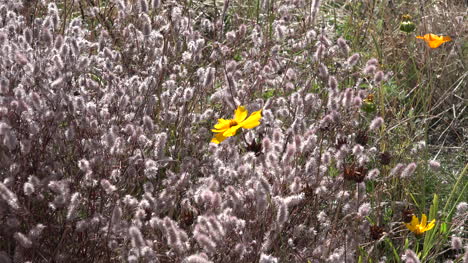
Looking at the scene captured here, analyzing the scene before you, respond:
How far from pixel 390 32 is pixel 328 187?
2215mm

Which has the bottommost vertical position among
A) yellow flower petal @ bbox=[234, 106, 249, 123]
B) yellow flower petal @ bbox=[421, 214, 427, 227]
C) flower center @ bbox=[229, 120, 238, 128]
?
yellow flower petal @ bbox=[421, 214, 427, 227]

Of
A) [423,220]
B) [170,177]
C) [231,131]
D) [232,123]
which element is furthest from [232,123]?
[423,220]

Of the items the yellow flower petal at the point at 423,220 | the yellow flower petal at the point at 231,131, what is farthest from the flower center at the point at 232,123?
the yellow flower petal at the point at 423,220

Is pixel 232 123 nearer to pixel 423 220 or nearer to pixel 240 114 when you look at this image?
pixel 240 114

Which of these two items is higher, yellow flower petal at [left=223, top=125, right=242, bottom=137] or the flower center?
yellow flower petal at [left=223, top=125, right=242, bottom=137]

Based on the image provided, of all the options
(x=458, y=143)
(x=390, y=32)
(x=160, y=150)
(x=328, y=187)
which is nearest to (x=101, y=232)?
(x=160, y=150)

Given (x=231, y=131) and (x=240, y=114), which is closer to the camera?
(x=231, y=131)

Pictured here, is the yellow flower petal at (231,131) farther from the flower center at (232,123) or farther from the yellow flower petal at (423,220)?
the yellow flower petal at (423,220)

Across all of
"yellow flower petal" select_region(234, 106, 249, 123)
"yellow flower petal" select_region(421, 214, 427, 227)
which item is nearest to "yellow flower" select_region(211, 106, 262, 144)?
"yellow flower petal" select_region(234, 106, 249, 123)

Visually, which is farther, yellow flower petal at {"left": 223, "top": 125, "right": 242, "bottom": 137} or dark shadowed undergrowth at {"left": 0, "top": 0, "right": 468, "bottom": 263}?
yellow flower petal at {"left": 223, "top": 125, "right": 242, "bottom": 137}

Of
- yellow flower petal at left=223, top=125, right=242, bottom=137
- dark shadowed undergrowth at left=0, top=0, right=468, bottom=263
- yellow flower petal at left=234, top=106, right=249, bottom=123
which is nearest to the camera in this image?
dark shadowed undergrowth at left=0, top=0, right=468, bottom=263

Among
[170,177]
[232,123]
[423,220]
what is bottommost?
[423,220]

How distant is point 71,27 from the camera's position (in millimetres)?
2785

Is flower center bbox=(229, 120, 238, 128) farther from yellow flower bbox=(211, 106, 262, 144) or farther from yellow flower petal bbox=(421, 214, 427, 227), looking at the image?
yellow flower petal bbox=(421, 214, 427, 227)
